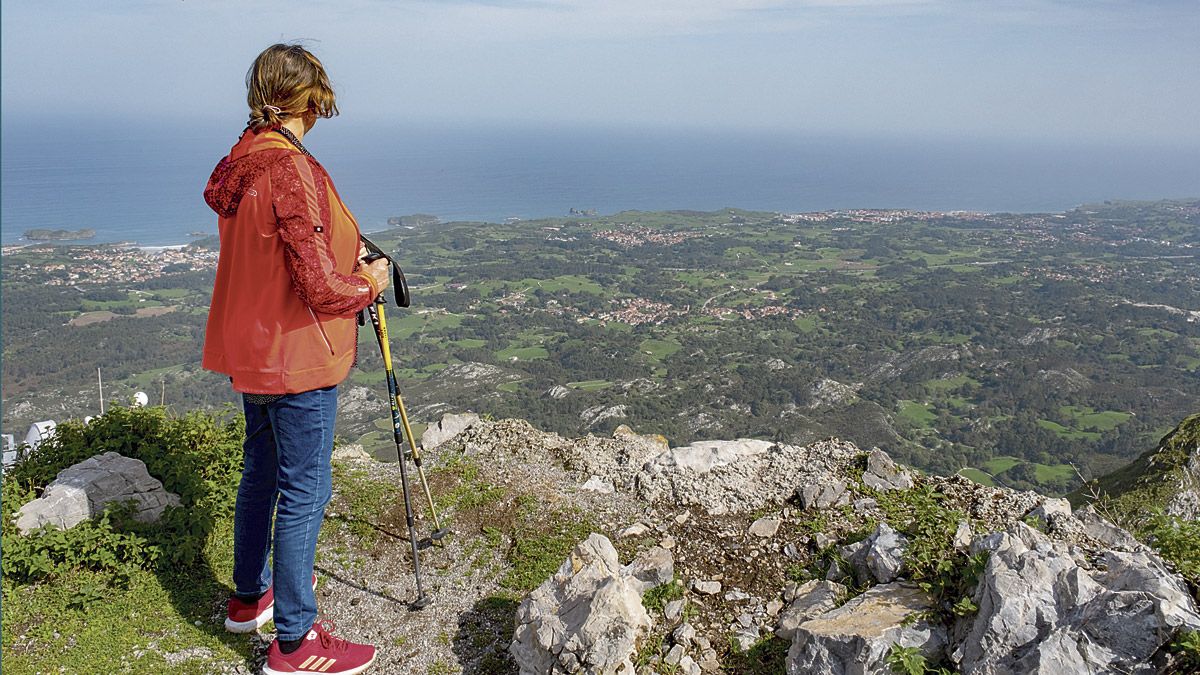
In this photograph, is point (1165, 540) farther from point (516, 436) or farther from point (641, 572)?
point (516, 436)

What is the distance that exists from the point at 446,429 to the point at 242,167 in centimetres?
559

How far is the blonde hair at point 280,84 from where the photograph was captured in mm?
3453

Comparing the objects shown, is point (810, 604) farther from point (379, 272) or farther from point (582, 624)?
point (379, 272)

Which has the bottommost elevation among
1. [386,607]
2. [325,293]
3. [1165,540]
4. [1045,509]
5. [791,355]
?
[791,355]

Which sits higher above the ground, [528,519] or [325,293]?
[325,293]

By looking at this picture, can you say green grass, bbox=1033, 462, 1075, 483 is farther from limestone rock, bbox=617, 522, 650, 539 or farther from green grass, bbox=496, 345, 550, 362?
green grass, bbox=496, 345, 550, 362

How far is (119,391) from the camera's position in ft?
131

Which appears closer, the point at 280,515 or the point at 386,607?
the point at 280,515

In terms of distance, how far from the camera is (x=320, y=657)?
4.19m

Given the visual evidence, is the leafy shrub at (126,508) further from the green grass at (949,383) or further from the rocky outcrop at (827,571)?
the green grass at (949,383)

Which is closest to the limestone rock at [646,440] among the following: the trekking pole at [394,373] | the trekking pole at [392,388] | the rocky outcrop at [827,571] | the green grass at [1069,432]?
the rocky outcrop at [827,571]

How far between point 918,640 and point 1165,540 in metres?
1.58

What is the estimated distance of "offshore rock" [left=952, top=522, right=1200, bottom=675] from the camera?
325 centimetres

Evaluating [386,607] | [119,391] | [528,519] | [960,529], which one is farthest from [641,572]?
[119,391]
